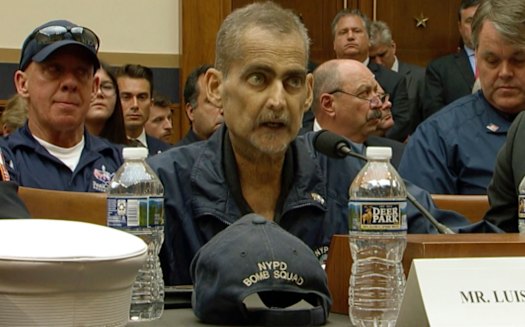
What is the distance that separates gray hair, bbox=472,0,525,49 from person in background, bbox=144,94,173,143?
3401 mm

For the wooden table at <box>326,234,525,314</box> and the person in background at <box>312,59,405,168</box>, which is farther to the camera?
the person in background at <box>312,59,405,168</box>

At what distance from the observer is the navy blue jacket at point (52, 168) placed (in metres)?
3.37

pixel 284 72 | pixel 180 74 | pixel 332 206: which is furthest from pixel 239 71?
pixel 180 74

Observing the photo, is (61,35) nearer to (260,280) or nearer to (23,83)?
(23,83)

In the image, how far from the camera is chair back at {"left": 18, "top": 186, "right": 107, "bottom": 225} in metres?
2.39

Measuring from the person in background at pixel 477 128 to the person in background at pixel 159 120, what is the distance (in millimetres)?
3057

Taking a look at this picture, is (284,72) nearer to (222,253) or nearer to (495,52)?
(222,253)

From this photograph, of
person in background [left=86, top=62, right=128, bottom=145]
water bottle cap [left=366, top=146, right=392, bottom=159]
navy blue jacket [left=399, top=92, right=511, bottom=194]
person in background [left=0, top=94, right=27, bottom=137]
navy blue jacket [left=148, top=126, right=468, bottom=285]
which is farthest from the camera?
person in background [left=86, top=62, right=128, bottom=145]

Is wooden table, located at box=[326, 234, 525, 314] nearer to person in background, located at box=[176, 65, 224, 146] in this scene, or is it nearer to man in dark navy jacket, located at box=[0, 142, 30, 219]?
man in dark navy jacket, located at box=[0, 142, 30, 219]

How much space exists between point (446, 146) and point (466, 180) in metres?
0.15

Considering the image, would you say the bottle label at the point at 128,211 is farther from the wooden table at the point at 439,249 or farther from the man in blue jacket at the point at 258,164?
the man in blue jacket at the point at 258,164

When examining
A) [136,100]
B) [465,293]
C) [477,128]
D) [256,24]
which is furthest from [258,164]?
[136,100]

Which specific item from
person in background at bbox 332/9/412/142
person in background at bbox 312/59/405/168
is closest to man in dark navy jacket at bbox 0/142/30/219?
person in background at bbox 312/59/405/168

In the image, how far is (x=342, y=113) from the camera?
4.99 meters
